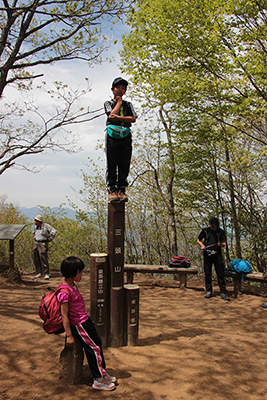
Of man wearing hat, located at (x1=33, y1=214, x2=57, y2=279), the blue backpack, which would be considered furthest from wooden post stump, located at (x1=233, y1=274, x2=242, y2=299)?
man wearing hat, located at (x1=33, y1=214, x2=57, y2=279)

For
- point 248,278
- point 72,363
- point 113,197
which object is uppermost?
point 113,197

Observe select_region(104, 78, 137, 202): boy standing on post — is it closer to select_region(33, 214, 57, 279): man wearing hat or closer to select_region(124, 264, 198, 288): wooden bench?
select_region(124, 264, 198, 288): wooden bench

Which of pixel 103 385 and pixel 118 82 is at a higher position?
pixel 118 82

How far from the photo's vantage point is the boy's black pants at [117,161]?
3717 mm

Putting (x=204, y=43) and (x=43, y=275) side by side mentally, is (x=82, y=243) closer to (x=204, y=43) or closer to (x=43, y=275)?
(x=43, y=275)

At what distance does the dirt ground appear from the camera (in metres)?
2.63

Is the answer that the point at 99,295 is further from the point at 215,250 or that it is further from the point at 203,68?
the point at 203,68

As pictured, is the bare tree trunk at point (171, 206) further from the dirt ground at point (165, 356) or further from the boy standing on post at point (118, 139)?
the boy standing on post at point (118, 139)

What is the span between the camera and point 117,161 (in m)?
3.79

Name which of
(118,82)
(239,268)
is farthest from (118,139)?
(239,268)

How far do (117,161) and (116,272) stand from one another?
143 cm

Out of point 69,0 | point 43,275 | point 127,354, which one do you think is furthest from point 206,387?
point 69,0

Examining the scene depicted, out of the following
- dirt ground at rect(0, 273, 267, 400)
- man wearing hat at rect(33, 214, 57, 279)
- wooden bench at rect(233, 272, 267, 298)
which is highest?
man wearing hat at rect(33, 214, 57, 279)

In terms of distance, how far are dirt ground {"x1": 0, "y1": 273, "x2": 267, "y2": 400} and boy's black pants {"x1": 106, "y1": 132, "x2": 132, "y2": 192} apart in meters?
2.06
